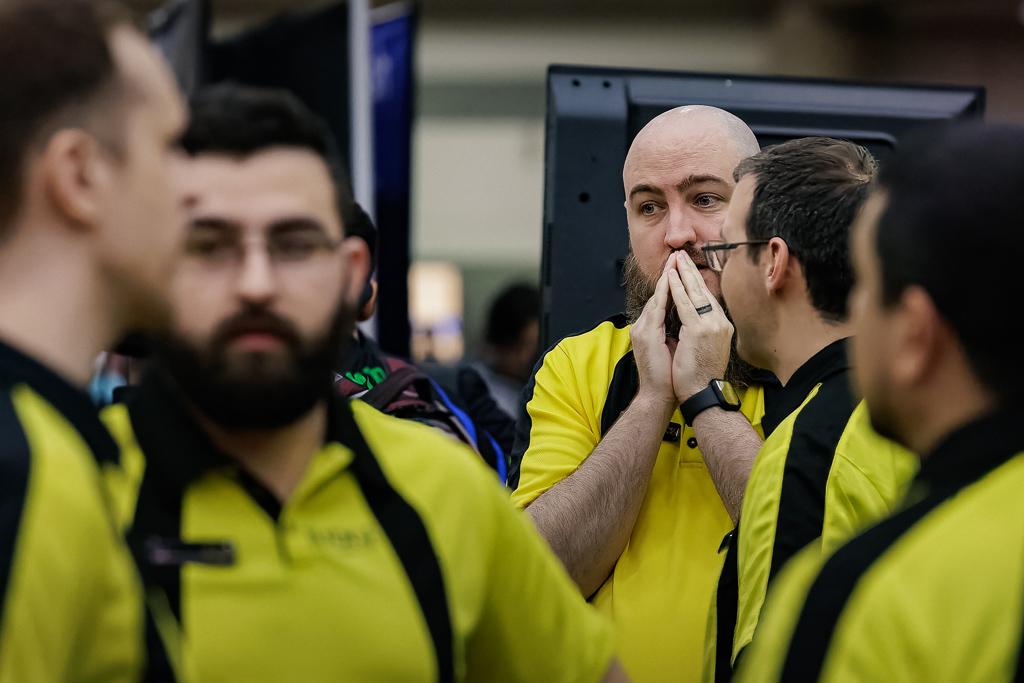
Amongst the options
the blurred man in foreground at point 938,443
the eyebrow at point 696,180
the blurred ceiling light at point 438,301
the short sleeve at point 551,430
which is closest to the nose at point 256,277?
the blurred man in foreground at point 938,443

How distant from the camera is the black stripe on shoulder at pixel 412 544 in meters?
1.24

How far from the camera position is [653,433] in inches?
82.1

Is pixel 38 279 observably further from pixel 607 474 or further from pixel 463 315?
pixel 463 315

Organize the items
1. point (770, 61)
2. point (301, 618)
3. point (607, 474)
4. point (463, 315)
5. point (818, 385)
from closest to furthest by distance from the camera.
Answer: point (301, 618) → point (818, 385) → point (607, 474) → point (770, 61) → point (463, 315)

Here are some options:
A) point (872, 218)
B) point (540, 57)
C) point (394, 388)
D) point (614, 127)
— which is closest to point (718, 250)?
point (614, 127)

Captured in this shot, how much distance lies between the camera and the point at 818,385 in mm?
1873

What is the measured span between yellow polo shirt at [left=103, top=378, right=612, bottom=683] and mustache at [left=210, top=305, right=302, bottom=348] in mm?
112

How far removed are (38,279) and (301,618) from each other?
463 millimetres

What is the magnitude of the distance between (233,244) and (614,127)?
1.46 m

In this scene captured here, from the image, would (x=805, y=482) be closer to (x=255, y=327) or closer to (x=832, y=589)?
(x=832, y=589)

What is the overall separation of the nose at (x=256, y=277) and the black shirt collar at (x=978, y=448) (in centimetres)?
79

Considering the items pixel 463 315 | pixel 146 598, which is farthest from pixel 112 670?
pixel 463 315

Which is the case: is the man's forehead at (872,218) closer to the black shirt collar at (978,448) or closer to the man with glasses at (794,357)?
the black shirt collar at (978,448)

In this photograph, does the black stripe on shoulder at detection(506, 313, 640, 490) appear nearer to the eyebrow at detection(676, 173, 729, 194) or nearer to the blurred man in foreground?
the eyebrow at detection(676, 173, 729, 194)
